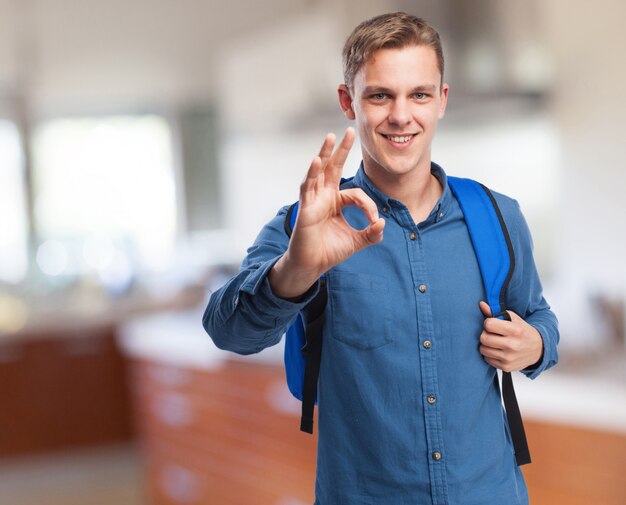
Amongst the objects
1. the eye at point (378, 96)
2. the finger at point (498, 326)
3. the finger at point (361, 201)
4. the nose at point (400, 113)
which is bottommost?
the finger at point (498, 326)

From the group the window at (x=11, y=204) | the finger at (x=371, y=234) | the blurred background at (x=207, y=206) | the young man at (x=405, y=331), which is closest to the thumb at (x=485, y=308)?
the young man at (x=405, y=331)

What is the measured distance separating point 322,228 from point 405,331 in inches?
5.7

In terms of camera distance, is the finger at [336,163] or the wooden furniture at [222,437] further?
the wooden furniture at [222,437]

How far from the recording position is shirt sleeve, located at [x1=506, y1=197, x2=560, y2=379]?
83cm

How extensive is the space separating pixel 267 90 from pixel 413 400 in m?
4.00

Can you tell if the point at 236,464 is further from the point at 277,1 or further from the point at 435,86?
the point at 277,1

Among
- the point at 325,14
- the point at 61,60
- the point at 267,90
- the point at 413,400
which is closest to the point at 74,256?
the point at 61,60

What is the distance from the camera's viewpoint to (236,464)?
3484 mm

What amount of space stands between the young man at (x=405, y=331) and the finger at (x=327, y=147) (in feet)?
0.20

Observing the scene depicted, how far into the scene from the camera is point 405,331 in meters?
0.82

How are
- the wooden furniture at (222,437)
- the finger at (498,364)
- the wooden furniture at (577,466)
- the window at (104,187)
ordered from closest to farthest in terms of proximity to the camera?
1. the finger at (498,364)
2. the wooden furniture at (577,466)
3. the wooden furniture at (222,437)
4. the window at (104,187)

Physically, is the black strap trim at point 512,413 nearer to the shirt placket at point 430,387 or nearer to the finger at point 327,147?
the shirt placket at point 430,387

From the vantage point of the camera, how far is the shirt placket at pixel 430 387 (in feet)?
2.67

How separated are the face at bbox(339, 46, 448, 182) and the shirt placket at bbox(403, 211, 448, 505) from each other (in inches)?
4.3
